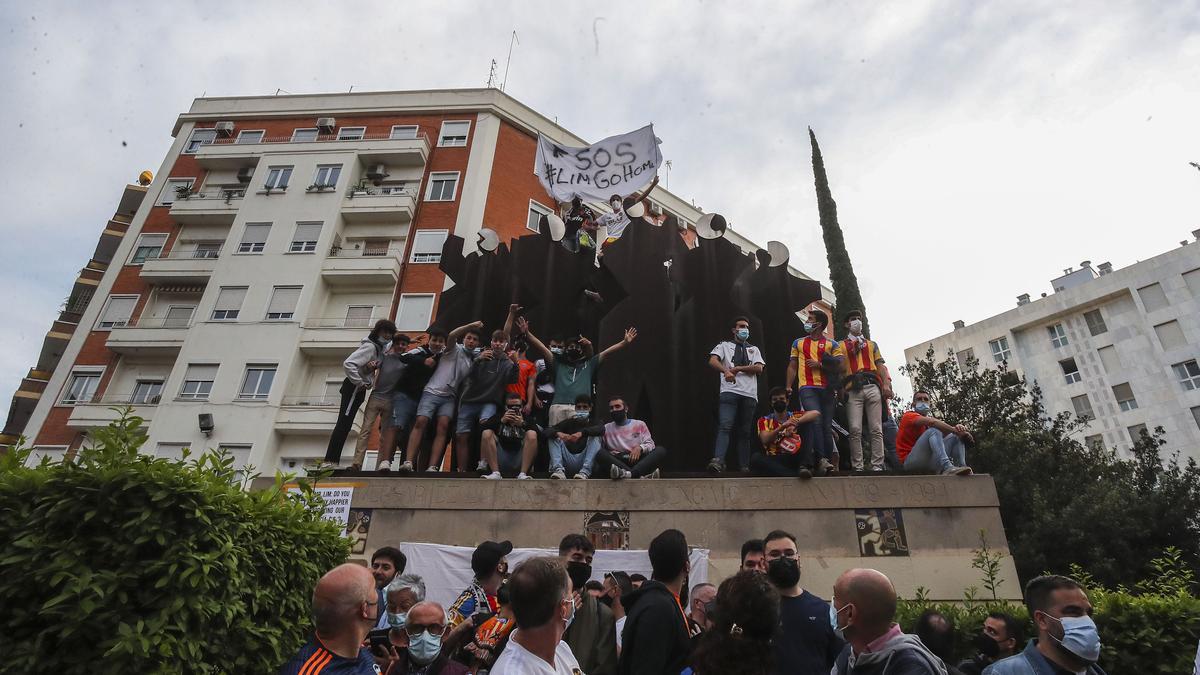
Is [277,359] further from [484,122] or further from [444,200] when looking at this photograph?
[484,122]

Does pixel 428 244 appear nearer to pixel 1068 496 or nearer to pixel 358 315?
pixel 358 315

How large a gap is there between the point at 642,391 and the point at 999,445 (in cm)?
1638

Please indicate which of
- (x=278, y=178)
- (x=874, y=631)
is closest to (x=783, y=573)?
(x=874, y=631)

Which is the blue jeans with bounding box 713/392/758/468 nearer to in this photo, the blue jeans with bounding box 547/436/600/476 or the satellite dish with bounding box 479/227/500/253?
the blue jeans with bounding box 547/436/600/476

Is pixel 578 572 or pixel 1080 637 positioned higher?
pixel 578 572

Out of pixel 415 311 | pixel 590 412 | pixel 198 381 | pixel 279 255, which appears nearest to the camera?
pixel 590 412

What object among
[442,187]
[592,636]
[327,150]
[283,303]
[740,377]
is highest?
[327,150]

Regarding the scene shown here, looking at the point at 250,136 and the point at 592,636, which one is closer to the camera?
the point at 592,636

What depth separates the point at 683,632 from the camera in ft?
11.4

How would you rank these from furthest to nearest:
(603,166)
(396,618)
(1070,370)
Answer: (1070,370) → (603,166) → (396,618)

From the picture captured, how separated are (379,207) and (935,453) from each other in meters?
27.9

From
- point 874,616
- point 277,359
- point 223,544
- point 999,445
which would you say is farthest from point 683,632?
point 277,359

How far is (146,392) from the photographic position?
2902 centimetres

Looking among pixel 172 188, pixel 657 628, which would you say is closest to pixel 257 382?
pixel 172 188
